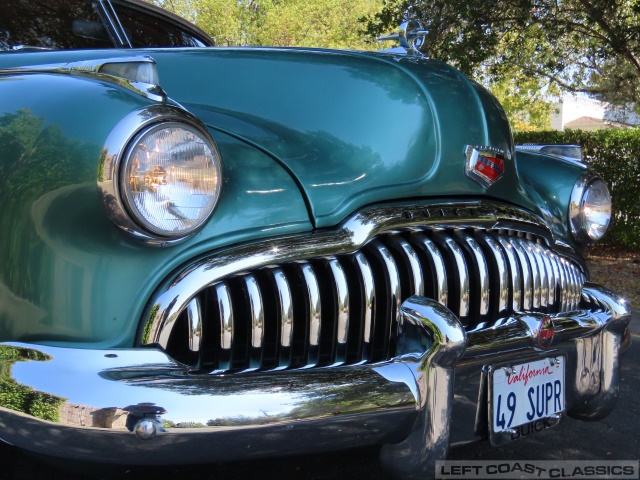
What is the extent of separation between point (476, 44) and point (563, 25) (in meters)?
1.10

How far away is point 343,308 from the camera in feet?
5.48

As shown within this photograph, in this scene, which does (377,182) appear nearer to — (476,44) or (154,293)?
(154,293)

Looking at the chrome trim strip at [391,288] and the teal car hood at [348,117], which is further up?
the teal car hood at [348,117]

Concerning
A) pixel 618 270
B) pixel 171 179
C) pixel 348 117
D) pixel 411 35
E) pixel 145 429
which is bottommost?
pixel 618 270

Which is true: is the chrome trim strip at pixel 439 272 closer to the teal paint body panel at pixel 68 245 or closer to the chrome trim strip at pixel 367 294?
the chrome trim strip at pixel 367 294

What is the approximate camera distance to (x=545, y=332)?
192 centimetres

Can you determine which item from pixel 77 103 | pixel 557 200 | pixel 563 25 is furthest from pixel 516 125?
pixel 77 103

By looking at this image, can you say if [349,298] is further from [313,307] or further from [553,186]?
[553,186]

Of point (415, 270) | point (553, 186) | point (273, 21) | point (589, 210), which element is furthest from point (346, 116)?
point (273, 21)

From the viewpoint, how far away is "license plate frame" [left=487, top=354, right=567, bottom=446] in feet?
6.02

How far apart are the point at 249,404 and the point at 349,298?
0.43 m

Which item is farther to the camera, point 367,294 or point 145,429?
point 367,294

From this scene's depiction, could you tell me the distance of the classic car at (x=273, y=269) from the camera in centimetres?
139

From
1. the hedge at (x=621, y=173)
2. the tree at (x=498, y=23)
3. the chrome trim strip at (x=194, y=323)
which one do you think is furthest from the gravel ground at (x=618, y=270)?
the chrome trim strip at (x=194, y=323)
